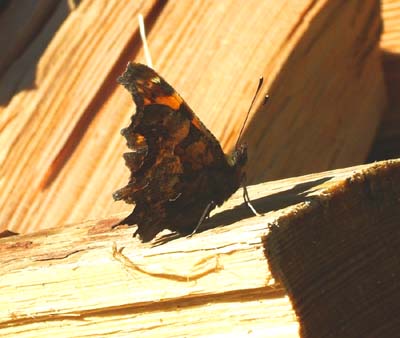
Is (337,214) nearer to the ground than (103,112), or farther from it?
nearer to the ground

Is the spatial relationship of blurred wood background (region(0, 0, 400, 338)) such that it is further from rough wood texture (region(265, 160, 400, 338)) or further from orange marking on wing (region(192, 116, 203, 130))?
orange marking on wing (region(192, 116, 203, 130))

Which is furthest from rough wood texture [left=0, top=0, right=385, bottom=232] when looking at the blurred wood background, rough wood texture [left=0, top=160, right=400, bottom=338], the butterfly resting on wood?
rough wood texture [left=0, top=160, right=400, bottom=338]

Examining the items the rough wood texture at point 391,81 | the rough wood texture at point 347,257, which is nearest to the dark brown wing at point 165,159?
the rough wood texture at point 347,257

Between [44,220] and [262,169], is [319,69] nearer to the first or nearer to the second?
[262,169]

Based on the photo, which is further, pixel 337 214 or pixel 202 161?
pixel 202 161

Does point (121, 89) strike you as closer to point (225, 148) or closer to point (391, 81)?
point (225, 148)

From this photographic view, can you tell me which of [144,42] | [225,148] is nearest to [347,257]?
[225,148]

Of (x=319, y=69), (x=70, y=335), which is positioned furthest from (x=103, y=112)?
(x=70, y=335)
